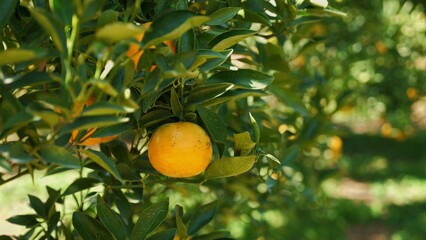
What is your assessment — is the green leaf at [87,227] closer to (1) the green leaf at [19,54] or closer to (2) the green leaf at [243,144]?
(2) the green leaf at [243,144]

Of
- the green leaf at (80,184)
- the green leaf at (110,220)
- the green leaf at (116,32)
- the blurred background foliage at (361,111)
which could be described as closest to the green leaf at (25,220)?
the green leaf at (80,184)

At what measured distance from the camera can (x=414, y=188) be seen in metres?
5.11

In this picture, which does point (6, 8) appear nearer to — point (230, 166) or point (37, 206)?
point (230, 166)

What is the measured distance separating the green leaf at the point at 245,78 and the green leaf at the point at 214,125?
1.7 inches

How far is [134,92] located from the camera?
87cm

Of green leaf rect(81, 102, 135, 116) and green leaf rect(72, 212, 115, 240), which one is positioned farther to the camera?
green leaf rect(72, 212, 115, 240)

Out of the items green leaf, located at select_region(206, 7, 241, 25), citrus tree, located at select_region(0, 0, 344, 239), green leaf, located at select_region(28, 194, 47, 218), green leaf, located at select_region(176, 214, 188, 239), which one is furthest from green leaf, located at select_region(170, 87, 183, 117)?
green leaf, located at select_region(28, 194, 47, 218)

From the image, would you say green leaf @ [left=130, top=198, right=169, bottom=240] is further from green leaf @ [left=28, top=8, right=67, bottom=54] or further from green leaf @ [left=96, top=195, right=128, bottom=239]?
green leaf @ [left=28, top=8, right=67, bottom=54]

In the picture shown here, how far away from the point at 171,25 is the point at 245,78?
0.20 meters

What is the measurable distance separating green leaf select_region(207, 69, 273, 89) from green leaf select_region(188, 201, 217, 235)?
0.30 m

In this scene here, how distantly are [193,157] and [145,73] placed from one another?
142mm

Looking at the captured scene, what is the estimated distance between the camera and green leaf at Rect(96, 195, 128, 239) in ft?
2.95

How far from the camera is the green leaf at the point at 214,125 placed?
0.89m

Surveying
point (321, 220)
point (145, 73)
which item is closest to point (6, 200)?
point (321, 220)
